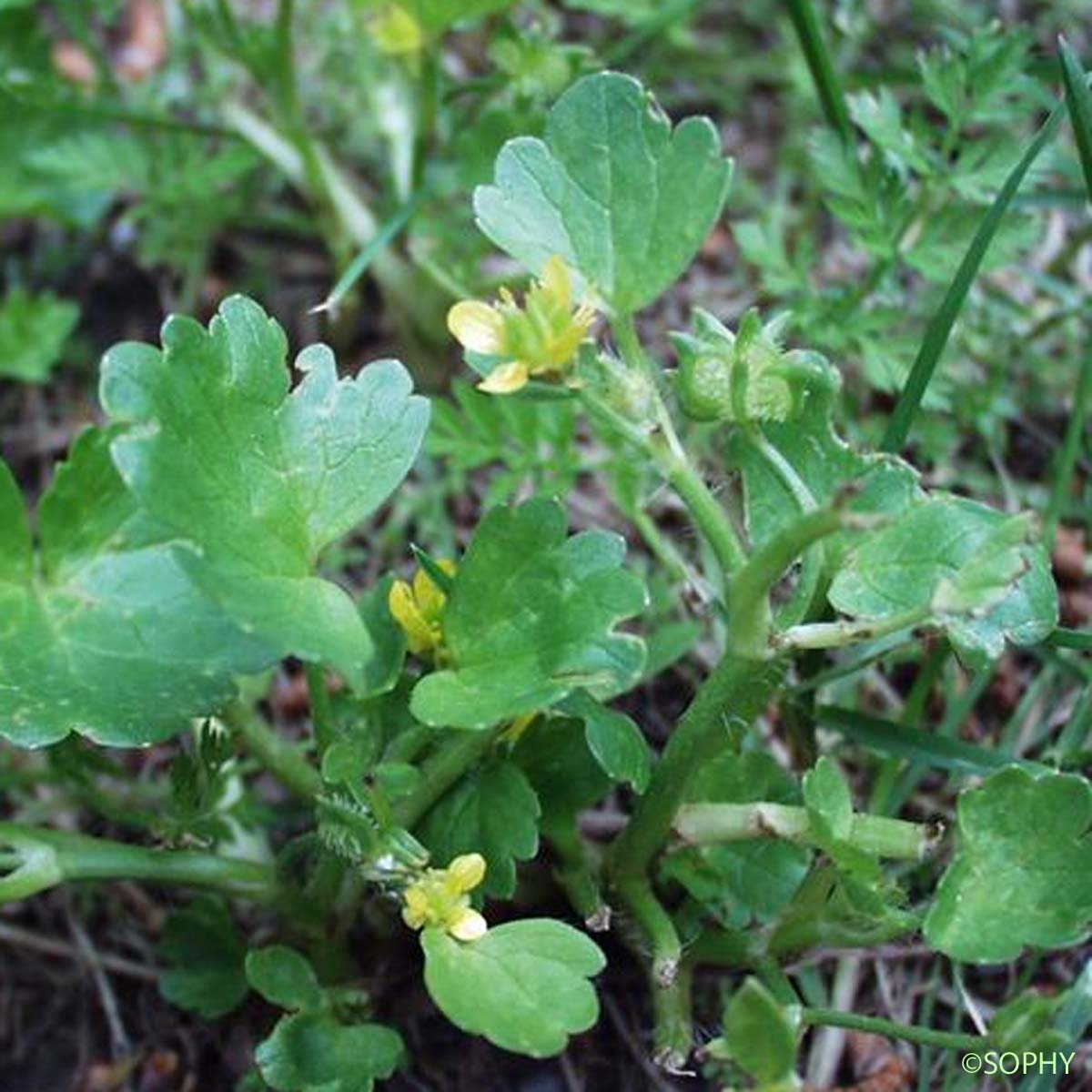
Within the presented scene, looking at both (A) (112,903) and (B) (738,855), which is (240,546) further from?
(A) (112,903)

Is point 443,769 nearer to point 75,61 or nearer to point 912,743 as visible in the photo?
point 912,743

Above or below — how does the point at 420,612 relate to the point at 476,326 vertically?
below

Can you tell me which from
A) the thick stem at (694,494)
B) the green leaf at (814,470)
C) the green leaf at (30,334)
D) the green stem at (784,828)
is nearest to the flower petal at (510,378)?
the thick stem at (694,494)

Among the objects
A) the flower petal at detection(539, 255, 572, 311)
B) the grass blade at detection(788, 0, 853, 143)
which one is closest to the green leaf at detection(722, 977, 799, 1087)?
the flower petal at detection(539, 255, 572, 311)

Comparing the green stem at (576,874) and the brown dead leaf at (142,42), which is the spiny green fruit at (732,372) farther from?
the brown dead leaf at (142,42)

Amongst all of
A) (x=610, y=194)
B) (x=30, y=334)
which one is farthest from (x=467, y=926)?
(x=30, y=334)
